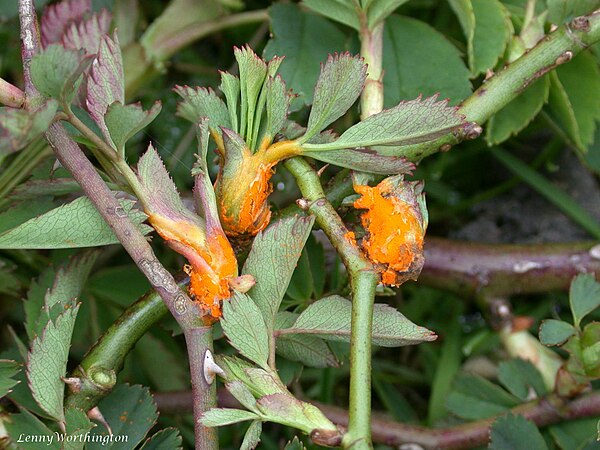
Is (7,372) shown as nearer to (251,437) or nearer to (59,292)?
(59,292)

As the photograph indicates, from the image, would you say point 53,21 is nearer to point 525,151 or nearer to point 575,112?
point 575,112

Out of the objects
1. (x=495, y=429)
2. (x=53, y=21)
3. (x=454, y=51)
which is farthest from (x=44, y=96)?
(x=495, y=429)

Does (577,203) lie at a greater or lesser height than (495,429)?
greater

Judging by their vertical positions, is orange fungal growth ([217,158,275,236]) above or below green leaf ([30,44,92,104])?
below

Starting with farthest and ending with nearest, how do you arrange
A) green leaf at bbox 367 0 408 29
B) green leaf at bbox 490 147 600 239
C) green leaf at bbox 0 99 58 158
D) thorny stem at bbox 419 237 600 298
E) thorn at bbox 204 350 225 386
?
1. green leaf at bbox 490 147 600 239
2. thorny stem at bbox 419 237 600 298
3. green leaf at bbox 367 0 408 29
4. thorn at bbox 204 350 225 386
5. green leaf at bbox 0 99 58 158

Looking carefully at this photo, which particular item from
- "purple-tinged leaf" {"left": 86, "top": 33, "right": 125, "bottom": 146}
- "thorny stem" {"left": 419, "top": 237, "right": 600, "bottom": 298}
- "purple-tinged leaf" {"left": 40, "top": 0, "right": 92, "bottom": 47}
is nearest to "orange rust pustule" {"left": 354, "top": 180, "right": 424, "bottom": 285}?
"purple-tinged leaf" {"left": 86, "top": 33, "right": 125, "bottom": 146}

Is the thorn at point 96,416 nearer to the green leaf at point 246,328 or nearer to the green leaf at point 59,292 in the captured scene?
the green leaf at point 59,292

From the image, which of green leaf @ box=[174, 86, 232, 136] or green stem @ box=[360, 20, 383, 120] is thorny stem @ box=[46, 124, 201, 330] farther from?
green stem @ box=[360, 20, 383, 120]
